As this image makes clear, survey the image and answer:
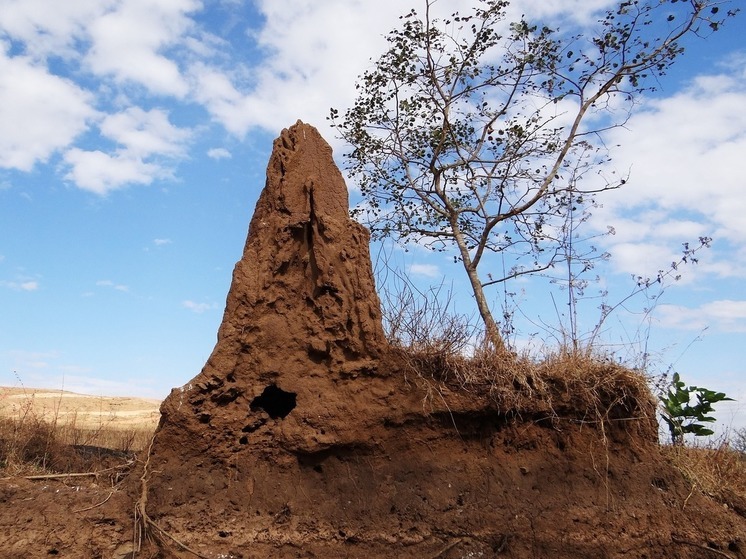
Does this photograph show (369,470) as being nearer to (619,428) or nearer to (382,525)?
(382,525)

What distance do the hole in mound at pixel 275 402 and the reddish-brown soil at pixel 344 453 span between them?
0.06 feet

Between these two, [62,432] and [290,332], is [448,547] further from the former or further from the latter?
[62,432]

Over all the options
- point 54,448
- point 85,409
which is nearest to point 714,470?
point 54,448

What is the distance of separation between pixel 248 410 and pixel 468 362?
2.09 metres

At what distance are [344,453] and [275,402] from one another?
0.78 m

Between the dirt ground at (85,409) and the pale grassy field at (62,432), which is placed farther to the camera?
the dirt ground at (85,409)

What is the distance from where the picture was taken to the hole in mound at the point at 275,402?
20.2ft

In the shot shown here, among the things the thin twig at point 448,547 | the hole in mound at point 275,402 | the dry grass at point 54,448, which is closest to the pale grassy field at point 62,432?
the dry grass at point 54,448

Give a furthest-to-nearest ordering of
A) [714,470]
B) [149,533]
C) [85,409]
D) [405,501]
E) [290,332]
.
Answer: [85,409]
[714,470]
[290,332]
[405,501]
[149,533]

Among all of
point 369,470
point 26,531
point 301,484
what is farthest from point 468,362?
point 26,531

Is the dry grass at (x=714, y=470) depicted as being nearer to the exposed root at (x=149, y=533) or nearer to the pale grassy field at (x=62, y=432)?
the exposed root at (x=149, y=533)

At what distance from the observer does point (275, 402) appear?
6266mm

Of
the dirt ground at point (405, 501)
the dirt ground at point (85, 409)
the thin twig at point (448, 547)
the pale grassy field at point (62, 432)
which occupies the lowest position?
the thin twig at point (448, 547)

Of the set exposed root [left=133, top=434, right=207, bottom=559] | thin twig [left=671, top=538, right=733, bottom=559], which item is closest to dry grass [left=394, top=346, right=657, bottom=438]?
thin twig [left=671, top=538, right=733, bottom=559]
